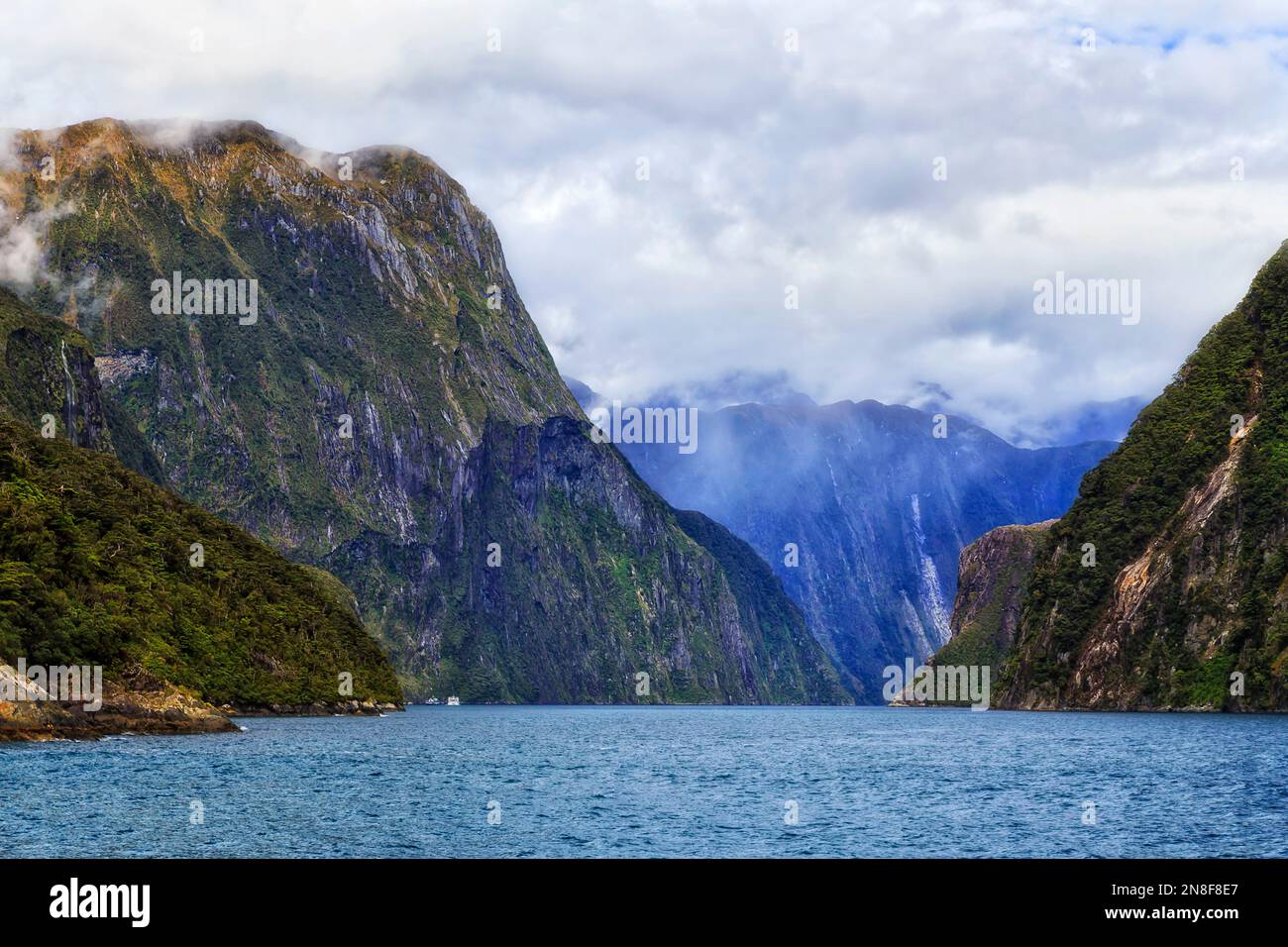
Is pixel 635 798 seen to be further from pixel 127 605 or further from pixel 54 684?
pixel 127 605

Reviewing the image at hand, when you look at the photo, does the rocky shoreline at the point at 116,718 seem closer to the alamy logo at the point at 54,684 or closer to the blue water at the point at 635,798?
the alamy logo at the point at 54,684

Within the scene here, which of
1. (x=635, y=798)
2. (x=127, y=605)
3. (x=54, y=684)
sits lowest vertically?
(x=635, y=798)

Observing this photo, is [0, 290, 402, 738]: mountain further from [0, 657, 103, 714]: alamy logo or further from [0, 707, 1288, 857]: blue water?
[0, 707, 1288, 857]: blue water

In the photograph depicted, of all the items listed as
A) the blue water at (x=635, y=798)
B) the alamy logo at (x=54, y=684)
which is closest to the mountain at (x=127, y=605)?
the alamy logo at (x=54, y=684)
